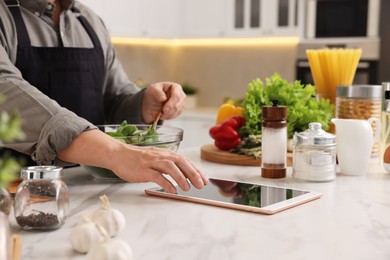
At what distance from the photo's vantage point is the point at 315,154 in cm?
156

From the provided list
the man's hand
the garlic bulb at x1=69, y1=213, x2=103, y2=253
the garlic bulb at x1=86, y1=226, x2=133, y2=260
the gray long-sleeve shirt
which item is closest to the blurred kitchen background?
the gray long-sleeve shirt

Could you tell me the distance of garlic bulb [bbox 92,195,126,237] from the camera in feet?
3.27

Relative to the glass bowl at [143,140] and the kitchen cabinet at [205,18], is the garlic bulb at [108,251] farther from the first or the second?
the kitchen cabinet at [205,18]

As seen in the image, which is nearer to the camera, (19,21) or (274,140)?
(274,140)

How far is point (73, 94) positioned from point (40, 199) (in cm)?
101

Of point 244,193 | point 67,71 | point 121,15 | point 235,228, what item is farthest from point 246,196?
point 121,15

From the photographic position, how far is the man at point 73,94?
51.3 inches

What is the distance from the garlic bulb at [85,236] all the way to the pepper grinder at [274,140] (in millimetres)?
760

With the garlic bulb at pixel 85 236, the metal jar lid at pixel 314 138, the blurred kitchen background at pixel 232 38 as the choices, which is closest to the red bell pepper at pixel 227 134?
the metal jar lid at pixel 314 138

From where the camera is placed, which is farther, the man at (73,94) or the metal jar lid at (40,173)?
the man at (73,94)

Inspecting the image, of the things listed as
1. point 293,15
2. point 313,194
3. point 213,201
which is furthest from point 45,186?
point 293,15

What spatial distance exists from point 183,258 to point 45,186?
29 cm

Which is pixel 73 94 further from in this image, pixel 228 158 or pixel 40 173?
pixel 40 173

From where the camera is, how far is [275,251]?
973 millimetres
